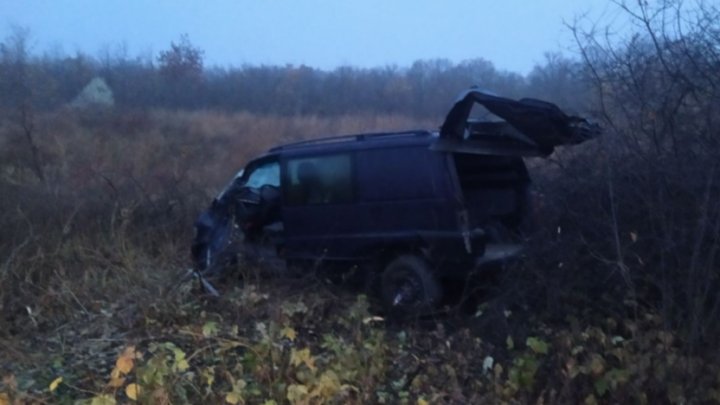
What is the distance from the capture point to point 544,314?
7.54 metres

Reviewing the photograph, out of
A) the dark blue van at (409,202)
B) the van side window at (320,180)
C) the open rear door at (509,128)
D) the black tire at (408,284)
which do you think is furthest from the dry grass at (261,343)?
the open rear door at (509,128)

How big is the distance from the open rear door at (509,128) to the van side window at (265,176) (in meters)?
2.43

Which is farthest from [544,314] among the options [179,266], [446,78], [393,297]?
[446,78]

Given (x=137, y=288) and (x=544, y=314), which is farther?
(x=137, y=288)

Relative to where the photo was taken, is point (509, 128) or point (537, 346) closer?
point (537, 346)

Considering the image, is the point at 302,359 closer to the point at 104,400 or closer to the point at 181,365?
the point at 181,365

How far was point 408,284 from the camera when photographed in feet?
32.1

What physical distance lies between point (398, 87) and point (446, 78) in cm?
291

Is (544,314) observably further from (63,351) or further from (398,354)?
(63,351)

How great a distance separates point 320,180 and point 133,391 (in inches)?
187

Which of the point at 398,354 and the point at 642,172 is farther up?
the point at 642,172

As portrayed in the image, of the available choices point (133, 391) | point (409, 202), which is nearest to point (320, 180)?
point (409, 202)

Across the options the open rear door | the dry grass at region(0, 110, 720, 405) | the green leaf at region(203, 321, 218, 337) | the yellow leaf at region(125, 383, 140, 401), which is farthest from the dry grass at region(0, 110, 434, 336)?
the open rear door

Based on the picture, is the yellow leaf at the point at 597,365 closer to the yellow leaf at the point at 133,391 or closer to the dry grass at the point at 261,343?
the dry grass at the point at 261,343
